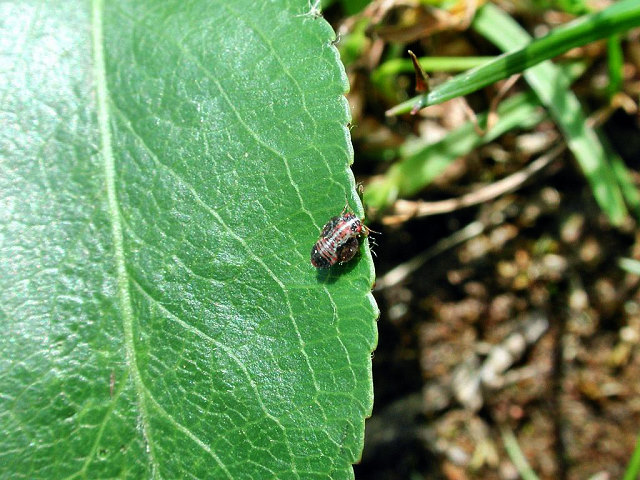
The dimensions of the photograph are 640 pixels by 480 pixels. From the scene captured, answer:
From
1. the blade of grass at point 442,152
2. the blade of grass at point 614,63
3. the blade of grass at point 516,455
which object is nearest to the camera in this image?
the blade of grass at point 614,63

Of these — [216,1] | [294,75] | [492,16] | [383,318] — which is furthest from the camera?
[383,318]

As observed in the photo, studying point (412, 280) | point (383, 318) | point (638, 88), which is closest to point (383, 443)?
point (383, 318)

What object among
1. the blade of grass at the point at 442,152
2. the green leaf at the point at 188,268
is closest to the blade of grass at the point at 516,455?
the blade of grass at the point at 442,152

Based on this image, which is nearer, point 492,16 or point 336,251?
point 336,251

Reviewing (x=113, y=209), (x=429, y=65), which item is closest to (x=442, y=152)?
(x=429, y=65)

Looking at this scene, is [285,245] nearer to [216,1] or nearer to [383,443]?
[216,1]

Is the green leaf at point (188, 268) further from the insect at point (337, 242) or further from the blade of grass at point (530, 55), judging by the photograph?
the blade of grass at point (530, 55)

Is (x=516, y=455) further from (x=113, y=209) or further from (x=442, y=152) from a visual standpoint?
(x=113, y=209)
